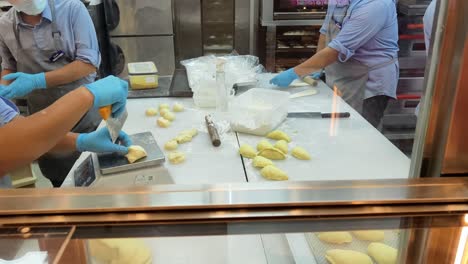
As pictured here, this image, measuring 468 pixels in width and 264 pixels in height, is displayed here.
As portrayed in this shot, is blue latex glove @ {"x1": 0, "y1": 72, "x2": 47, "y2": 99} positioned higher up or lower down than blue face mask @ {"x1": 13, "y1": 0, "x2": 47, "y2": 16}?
lower down

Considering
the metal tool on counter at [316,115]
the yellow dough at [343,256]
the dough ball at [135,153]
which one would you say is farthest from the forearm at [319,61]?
Result: the yellow dough at [343,256]

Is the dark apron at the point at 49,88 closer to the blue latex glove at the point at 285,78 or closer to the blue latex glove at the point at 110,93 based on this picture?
the blue latex glove at the point at 110,93

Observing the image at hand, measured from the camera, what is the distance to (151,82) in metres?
2.12

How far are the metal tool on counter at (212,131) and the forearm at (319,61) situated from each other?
701mm

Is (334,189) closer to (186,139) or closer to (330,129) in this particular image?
(186,139)

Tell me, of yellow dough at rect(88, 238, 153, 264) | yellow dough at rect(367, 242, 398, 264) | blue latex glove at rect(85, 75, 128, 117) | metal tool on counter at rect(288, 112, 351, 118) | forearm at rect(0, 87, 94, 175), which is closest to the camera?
A: yellow dough at rect(88, 238, 153, 264)

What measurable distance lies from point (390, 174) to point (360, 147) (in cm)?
22

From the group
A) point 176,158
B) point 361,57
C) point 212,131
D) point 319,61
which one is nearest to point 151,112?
point 212,131

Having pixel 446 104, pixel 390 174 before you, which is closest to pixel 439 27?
pixel 446 104

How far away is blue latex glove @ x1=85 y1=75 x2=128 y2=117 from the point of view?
1.21 meters

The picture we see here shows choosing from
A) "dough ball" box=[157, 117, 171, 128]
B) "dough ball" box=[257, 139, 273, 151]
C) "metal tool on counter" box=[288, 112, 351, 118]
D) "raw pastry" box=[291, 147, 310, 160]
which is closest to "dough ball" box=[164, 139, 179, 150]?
"dough ball" box=[157, 117, 171, 128]

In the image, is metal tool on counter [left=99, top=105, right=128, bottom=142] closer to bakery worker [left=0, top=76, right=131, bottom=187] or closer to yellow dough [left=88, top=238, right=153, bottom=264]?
bakery worker [left=0, top=76, right=131, bottom=187]

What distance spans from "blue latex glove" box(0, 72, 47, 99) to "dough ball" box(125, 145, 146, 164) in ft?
2.35

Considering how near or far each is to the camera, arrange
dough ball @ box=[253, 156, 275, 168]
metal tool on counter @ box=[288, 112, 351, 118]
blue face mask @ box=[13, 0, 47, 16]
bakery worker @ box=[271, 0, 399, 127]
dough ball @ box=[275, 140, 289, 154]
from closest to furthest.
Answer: dough ball @ box=[253, 156, 275, 168] → dough ball @ box=[275, 140, 289, 154] → blue face mask @ box=[13, 0, 47, 16] → metal tool on counter @ box=[288, 112, 351, 118] → bakery worker @ box=[271, 0, 399, 127]
